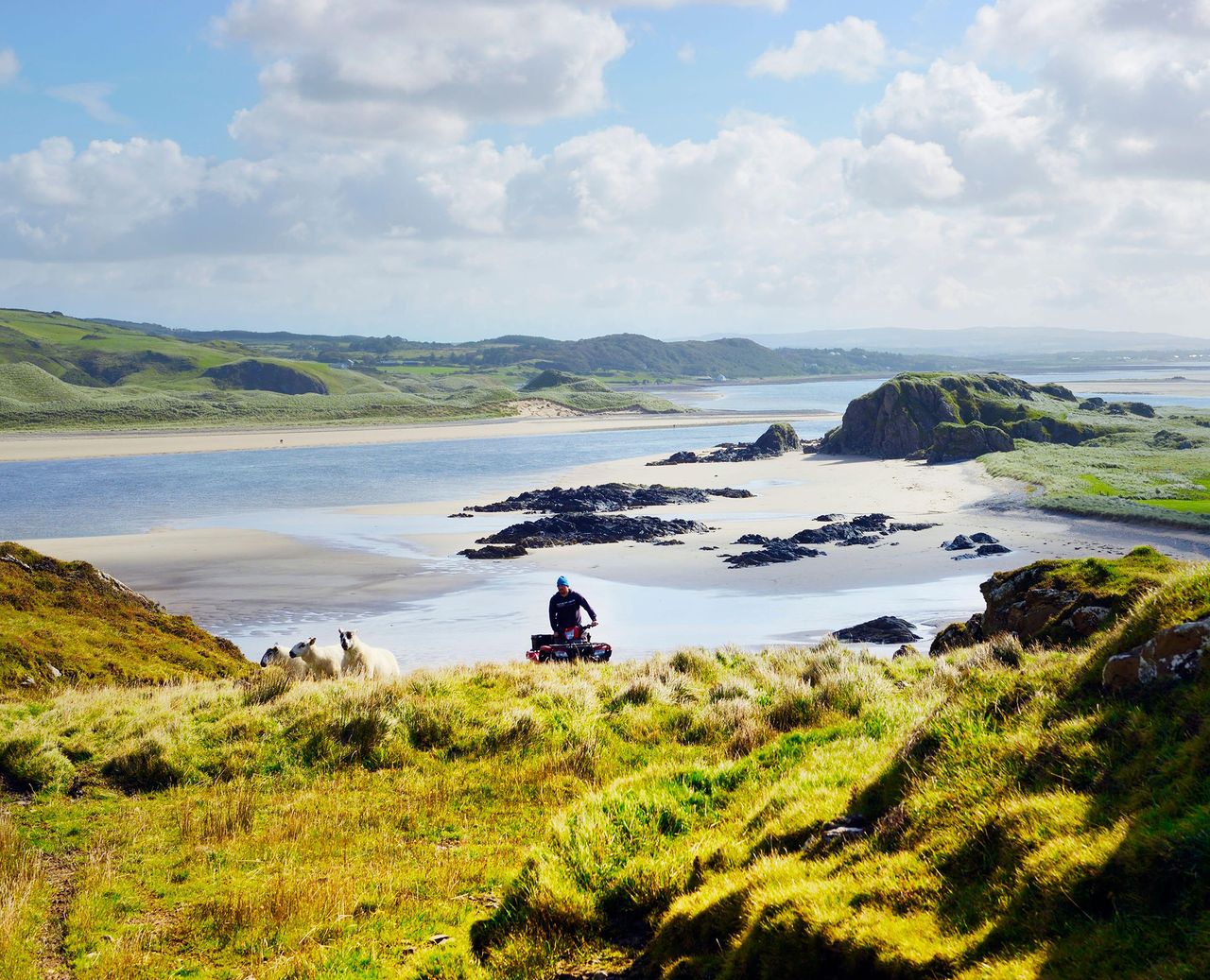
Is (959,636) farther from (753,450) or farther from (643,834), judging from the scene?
(753,450)

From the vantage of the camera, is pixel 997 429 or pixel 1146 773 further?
pixel 997 429

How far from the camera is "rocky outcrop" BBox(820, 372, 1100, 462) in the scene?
81938mm

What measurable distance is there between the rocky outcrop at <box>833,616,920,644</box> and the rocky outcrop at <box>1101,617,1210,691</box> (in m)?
18.6

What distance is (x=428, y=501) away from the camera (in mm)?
61219

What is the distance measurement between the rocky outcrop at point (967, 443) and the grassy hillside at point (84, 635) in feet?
228

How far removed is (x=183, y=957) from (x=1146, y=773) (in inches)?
257

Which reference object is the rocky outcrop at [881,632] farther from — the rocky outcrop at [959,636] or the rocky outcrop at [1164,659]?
the rocky outcrop at [1164,659]

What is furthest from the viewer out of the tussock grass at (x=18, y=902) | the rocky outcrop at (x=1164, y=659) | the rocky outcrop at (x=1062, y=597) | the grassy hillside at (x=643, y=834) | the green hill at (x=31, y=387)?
the green hill at (x=31, y=387)

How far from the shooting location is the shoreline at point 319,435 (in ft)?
337

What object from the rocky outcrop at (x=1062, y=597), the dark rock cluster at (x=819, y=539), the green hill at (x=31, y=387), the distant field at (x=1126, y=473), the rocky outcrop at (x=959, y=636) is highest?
the green hill at (x=31, y=387)

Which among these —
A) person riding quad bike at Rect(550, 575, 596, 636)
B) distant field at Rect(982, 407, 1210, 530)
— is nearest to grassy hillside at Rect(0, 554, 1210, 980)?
person riding quad bike at Rect(550, 575, 596, 636)

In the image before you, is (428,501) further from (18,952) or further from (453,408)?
(453,408)

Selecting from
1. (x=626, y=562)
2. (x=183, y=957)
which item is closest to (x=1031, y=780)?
(x=183, y=957)

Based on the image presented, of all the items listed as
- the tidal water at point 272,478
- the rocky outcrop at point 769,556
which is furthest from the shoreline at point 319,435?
the rocky outcrop at point 769,556
